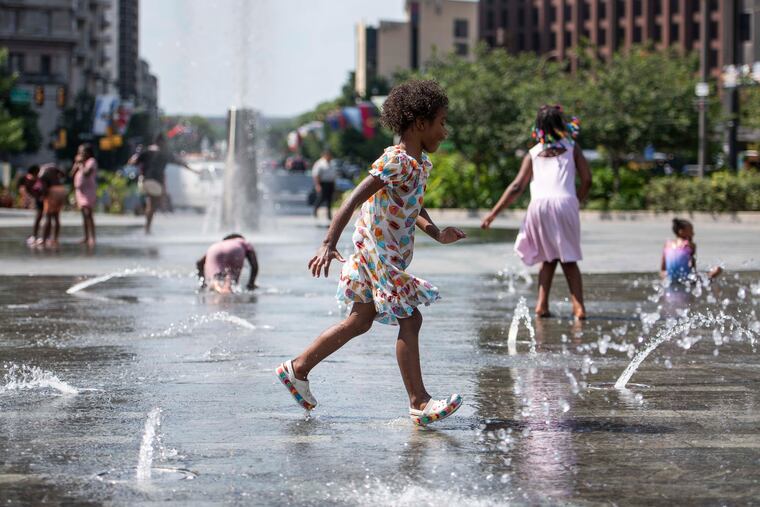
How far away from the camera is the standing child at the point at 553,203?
11.7 metres

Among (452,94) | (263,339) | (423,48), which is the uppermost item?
(423,48)

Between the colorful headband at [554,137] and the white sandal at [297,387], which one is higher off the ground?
the colorful headband at [554,137]

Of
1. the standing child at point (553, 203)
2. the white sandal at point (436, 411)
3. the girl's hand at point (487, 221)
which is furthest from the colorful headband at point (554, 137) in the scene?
the white sandal at point (436, 411)

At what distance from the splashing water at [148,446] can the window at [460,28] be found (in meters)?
174

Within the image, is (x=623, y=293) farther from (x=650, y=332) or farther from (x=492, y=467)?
(x=492, y=467)

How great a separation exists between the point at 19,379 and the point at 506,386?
108 inches

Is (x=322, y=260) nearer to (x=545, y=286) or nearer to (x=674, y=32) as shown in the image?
(x=545, y=286)

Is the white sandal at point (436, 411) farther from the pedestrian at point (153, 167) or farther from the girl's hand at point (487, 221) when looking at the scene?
the pedestrian at point (153, 167)

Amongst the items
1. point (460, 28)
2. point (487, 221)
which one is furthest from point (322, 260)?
point (460, 28)

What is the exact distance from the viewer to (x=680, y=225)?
15.2 meters

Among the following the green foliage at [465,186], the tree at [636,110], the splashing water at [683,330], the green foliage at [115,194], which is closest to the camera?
the splashing water at [683,330]

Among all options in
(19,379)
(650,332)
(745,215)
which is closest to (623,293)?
(650,332)

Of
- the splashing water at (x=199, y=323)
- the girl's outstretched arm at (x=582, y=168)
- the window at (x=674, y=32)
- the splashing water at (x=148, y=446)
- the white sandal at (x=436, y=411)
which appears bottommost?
the splashing water at (x=199, y=323)

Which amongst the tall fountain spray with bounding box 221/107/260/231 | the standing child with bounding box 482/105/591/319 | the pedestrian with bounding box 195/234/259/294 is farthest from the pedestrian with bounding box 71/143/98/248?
the standing child with bounding box 482/105/591/319
